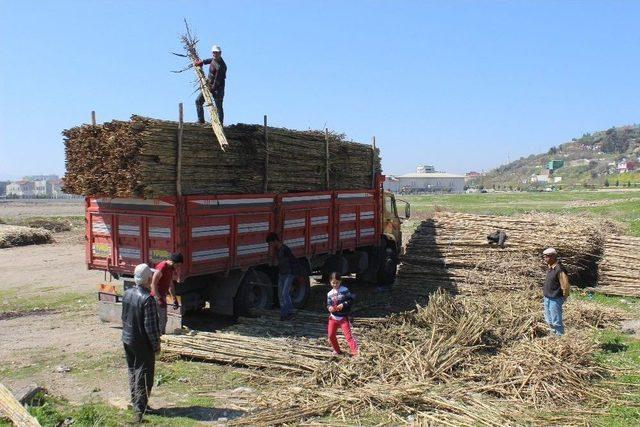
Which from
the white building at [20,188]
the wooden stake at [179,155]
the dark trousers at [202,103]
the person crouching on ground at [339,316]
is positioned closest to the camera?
the person crouching on ground at [339,316]

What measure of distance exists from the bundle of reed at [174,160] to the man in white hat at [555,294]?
575 cm

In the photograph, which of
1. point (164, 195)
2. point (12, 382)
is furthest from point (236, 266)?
point (12, 382)

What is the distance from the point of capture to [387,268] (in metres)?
17.6

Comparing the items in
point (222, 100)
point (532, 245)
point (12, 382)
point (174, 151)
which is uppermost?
point (222, 100)

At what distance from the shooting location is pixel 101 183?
416 inches

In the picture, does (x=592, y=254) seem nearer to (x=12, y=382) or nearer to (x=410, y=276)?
(x=410, y=276)

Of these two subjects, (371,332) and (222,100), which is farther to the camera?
(222,100)

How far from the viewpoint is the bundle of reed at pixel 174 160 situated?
1009 centimetres

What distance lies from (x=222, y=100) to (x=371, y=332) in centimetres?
565

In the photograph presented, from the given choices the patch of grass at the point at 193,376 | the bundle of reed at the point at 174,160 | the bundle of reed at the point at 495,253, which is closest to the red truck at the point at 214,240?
the bundle of reed at the point at 174,160

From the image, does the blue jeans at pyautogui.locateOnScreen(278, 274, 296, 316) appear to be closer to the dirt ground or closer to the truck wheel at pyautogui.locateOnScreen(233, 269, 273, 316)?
the truck wheel at pyautogui.locateOnScreen(233, 269, 273, 316)

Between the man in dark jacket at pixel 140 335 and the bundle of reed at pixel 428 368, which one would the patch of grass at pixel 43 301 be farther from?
the man in dark jacket at pixel 140 335

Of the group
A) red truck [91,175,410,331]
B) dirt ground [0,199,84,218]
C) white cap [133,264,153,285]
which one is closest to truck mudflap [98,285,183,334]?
red truck [91,175,410,331]

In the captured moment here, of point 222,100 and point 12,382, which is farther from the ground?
point 222,100
